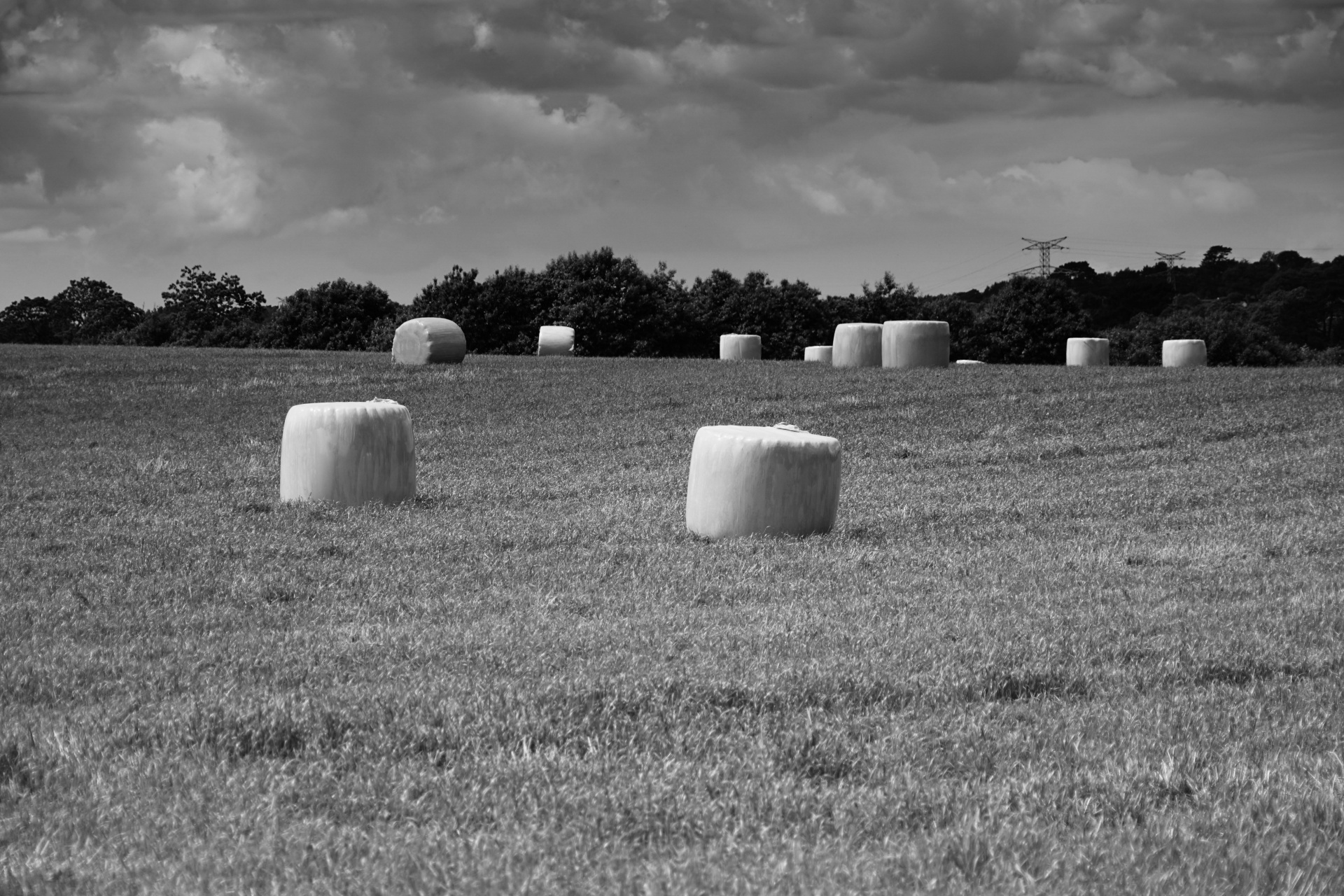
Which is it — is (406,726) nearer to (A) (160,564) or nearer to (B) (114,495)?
(A) (160,564)

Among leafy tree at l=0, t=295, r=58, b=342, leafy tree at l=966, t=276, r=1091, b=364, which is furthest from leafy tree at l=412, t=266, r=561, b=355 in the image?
leafy tree at l=0, t=295, r=58, b=342

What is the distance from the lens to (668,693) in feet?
22.0

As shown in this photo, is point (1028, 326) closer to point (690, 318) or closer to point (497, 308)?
point (690, 318)

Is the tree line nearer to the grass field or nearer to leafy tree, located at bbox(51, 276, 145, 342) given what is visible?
leafy tree, located at bbox(51, 276, 145, 342)

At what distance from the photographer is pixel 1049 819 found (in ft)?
16.9

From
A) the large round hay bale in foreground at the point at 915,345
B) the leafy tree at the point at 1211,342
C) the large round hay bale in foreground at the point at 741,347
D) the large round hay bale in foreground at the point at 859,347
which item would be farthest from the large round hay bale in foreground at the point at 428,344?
the leafy tree at the point at 1211,342

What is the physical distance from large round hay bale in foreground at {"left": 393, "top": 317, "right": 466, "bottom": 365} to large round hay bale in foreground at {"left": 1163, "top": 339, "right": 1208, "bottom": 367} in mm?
19954

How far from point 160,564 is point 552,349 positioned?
112 ft

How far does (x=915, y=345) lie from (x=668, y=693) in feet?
86.7

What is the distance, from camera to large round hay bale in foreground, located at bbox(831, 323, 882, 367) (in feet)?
109

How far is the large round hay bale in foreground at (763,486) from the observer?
12.4m

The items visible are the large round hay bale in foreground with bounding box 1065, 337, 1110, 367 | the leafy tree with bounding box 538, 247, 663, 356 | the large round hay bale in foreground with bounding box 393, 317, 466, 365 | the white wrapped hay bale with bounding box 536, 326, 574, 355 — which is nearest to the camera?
the large round hay bale in foreground with bounding box 393, 317, 466, 365

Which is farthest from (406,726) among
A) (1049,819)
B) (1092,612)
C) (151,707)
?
(1092,612)

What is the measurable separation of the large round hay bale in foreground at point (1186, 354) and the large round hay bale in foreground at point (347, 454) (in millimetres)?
29035
